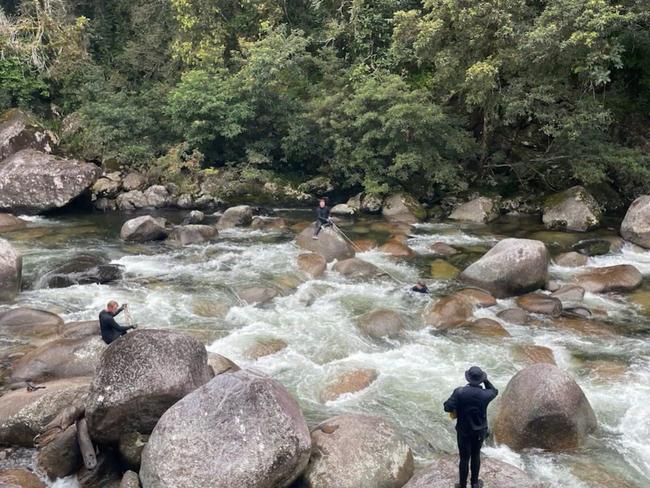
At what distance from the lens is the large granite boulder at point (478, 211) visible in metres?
24.9

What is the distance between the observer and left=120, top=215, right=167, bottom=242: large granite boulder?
70.6ft

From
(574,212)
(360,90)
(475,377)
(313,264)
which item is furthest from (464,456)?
(360,90)

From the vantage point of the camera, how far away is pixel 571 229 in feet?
75.8

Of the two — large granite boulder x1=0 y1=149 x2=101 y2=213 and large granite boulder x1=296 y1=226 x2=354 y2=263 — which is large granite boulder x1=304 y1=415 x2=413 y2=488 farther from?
large granite boulder x1=0 y1=149 x2=101 y2=213

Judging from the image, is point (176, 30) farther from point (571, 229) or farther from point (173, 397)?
point (173, 397)

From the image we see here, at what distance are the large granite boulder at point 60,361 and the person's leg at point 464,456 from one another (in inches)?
278

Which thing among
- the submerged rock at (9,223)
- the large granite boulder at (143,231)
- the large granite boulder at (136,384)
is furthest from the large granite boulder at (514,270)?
the submerged rock at (9,223)

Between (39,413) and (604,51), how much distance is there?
21.6 meters

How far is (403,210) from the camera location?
83.5 ft

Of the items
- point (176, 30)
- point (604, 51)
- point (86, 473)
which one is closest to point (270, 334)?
point (86, 473)

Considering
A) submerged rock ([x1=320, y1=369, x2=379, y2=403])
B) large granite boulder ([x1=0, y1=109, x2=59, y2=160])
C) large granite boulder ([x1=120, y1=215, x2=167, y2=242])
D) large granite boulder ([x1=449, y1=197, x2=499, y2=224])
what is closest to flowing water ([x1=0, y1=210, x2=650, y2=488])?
submerged rock ([x1=320, y1=369, x2=379, y2=403])

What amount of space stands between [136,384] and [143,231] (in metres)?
13.7

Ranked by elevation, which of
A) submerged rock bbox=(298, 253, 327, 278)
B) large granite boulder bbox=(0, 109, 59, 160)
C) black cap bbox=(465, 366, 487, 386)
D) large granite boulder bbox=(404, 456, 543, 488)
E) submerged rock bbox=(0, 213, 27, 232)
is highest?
large granite boulder bbox=(0, 109, 59, 160)

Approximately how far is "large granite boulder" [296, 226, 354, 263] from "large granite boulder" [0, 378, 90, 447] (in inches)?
418
